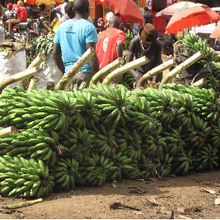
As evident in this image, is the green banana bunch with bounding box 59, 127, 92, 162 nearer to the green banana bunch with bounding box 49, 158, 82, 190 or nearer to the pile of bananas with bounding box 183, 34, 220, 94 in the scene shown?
the green banana bunch with bounding box 49, 158, 82, 190

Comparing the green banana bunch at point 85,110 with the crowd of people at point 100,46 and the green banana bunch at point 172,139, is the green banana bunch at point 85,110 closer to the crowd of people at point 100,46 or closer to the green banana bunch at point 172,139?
the green banana bunch at point 172,139

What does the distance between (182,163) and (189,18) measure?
869 centimetres

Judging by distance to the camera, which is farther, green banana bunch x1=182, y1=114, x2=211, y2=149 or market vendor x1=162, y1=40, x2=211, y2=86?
market vendor x1=162, y1=40, x2=211, y2=86

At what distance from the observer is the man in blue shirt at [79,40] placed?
499 cm

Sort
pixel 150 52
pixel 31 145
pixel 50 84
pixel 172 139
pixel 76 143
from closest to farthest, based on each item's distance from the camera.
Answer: pixel 31 145 → pixel 76 143 → pixel 50 84 → pixel 172 139 → pixel 150 52

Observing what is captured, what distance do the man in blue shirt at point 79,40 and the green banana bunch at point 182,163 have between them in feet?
5.25

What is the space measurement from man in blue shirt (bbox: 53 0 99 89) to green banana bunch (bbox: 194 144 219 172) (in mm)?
1768

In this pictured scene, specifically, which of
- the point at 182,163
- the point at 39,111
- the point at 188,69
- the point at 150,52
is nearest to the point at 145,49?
the point at 150,52

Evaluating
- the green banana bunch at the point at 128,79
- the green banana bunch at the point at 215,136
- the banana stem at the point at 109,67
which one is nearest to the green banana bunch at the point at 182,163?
the green banana bunch at the point at 215,136

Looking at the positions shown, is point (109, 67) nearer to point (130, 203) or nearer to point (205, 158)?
point (130, 203)

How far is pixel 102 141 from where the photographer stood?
3.97 m

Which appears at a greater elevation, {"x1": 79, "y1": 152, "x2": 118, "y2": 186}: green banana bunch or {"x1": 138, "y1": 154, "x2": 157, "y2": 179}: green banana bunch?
{"x1": 79, "y1": 152, "x2": 118, "y2": 186}: green banana bunch

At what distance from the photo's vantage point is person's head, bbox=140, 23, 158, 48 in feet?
19.7

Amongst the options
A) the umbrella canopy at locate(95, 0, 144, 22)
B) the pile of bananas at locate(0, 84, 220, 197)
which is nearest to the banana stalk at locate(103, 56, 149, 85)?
the pile of bananas at locate(0, 84, 220, 197)
